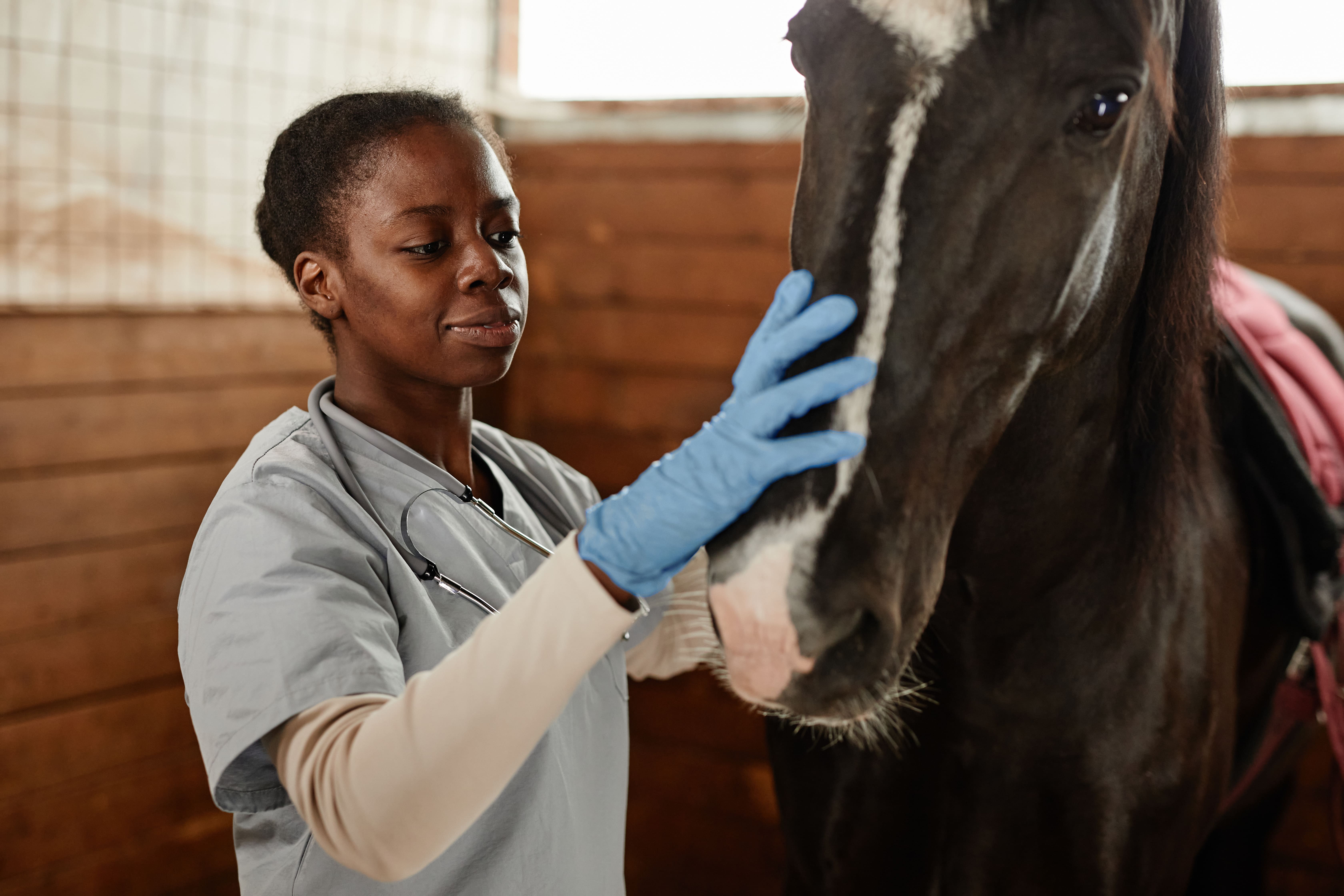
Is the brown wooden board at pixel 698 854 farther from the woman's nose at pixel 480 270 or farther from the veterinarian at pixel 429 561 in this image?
the woman's nose at pixel 480 270

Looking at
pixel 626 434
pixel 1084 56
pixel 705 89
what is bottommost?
pixel 626 434

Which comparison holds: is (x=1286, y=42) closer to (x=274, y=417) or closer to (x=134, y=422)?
(x=274, y=417)

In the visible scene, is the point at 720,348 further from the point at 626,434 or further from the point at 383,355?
the point at 383,355

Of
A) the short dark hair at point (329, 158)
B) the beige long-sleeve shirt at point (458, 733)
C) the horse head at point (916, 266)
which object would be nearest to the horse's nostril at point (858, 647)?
the horse head at point (916, 266)

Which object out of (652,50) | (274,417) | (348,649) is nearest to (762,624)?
(348,649)

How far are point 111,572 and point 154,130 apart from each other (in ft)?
2.51

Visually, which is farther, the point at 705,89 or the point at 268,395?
the point at 705,89

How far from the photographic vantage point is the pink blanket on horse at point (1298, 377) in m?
1.26

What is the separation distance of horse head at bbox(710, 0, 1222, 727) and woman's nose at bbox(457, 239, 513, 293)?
0.31 m

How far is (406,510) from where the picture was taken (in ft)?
2.81

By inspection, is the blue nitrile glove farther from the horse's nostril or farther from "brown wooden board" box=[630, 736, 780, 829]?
"brown wooden board" box=[630, 736, 780, 829]

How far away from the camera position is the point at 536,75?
244 centimetres

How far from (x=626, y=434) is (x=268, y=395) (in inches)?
31.0

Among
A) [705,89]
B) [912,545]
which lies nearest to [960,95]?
[912,545]
